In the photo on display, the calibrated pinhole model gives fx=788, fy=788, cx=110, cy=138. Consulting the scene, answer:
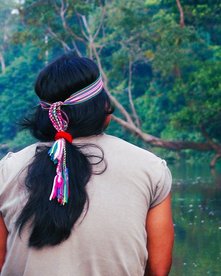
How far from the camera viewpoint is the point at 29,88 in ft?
144

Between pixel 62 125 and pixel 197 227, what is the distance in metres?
8.89

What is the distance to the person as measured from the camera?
6.37 ft

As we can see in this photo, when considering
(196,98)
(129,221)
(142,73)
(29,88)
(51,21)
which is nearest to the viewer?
(129,221)

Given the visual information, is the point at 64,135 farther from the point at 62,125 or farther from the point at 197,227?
the point at 197,227

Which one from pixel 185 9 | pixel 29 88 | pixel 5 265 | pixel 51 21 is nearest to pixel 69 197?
pixel 5 265

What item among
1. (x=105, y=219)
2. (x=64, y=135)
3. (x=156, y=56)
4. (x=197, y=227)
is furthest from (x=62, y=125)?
(x=156, y=56)

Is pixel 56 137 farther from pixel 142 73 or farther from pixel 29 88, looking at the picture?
pixel 29 88

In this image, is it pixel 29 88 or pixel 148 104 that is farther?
pixel 29 88

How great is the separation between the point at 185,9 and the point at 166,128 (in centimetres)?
1218

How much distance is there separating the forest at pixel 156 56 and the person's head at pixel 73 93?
416 inches

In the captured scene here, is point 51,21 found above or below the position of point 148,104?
above

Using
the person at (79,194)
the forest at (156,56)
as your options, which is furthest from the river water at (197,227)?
the person at (79,194)

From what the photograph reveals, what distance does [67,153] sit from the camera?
6.66 feet

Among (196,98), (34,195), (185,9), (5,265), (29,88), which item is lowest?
(29,88)
